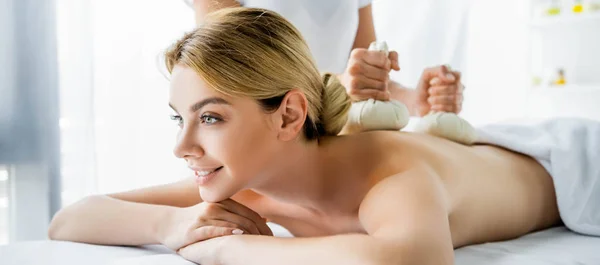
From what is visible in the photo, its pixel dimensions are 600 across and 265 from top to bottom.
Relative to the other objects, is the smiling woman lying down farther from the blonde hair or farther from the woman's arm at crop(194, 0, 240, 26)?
the woman's arm at crop(194, 0, 240, 26)

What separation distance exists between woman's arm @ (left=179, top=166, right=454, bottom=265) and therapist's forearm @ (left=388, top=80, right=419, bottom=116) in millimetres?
545

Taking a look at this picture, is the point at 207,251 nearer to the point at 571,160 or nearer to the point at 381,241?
the point at 381,241

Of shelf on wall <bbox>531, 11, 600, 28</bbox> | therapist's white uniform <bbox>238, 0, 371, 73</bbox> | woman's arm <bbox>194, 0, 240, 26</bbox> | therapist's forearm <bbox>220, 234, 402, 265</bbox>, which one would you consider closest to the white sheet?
therapist's forearm <bbox>220, 234, 402, 265</bbox>

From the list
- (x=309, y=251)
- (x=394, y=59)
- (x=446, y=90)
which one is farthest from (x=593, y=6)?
(x=309, y=251)

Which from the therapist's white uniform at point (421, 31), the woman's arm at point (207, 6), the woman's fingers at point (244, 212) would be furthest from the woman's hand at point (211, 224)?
the therapist's white uniform at point (421, 31)

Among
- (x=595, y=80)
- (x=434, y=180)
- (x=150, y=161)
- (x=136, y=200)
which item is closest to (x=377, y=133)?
(x=434, y=180)

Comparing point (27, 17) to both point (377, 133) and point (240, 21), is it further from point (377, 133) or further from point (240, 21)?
point (377, 133)

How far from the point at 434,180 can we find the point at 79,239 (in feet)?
2.35

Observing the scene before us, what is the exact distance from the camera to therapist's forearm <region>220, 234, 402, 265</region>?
808mm

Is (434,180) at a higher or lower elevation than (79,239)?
higher

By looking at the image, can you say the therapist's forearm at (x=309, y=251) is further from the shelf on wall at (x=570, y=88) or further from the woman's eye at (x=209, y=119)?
the shelf on wall at (x=570, y=88)

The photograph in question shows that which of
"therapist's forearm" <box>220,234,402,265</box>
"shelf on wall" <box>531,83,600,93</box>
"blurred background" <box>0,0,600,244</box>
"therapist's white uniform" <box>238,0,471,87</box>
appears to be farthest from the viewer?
"shelf on wall" <box>531,83,600,93</box>

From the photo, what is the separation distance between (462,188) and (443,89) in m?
0.34

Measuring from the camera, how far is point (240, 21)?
3.30 feet
